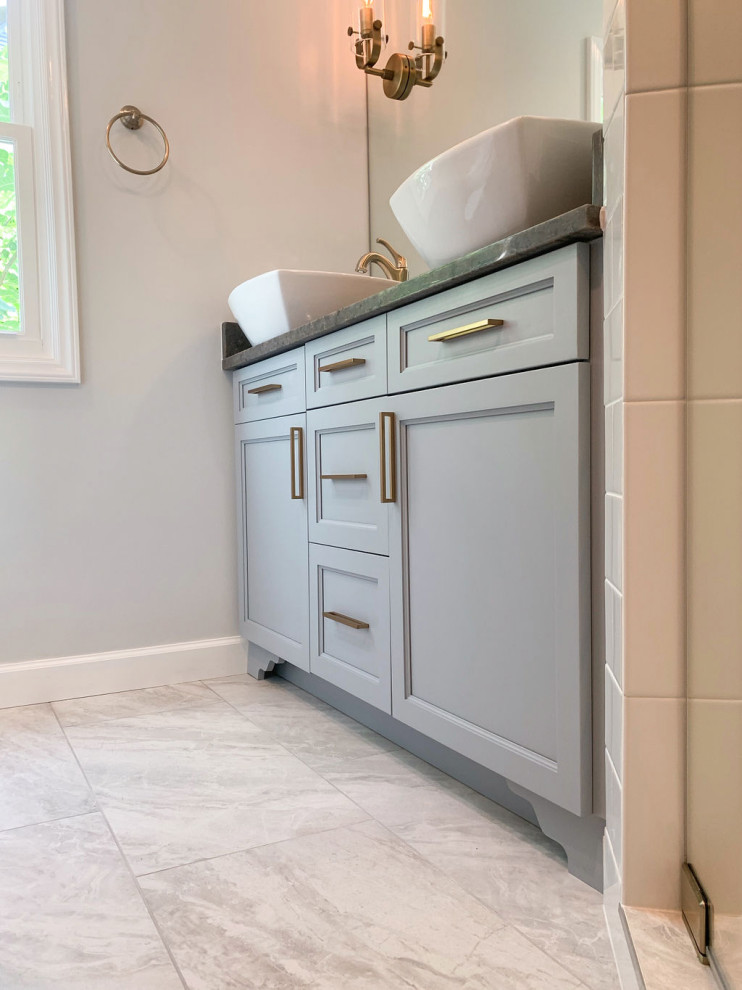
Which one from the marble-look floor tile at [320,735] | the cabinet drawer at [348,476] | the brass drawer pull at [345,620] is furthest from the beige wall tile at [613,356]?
the marble-look floor tile at [320,735]

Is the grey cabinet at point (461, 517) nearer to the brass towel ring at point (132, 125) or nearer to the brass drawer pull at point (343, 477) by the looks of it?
the brass drawer pull at point (343, 477)

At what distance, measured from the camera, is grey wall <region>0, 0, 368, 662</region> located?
2107mm

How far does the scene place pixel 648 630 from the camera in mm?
884

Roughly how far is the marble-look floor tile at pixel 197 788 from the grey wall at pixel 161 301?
1.46 ft

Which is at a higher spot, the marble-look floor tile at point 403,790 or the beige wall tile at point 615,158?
the beige wall tile at point 615,158

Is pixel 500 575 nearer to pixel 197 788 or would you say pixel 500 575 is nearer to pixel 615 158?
pixel 615 158

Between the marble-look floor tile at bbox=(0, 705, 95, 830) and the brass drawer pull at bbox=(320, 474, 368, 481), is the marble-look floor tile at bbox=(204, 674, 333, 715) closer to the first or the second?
the marble-look floor tile at bbox=(0, 705, 95, 830)

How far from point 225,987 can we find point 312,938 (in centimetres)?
13

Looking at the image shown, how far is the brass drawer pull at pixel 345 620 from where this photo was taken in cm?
163

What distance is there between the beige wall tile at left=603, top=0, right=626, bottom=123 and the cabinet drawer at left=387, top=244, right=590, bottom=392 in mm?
174

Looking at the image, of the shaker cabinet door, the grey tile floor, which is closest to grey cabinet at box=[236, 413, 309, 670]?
the grey tile floor

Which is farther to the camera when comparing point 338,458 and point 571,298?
point 338,458

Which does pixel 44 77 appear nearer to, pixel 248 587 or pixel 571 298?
pixel 248 587

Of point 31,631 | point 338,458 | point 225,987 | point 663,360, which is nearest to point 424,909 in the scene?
point 225,987
